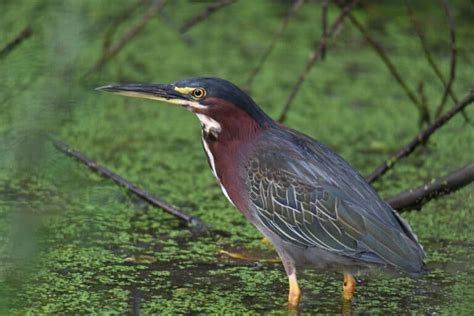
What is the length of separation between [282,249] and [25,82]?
1.90 metres

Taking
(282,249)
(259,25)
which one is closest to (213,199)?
(282,249)

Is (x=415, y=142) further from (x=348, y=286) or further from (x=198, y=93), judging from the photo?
(x=198, y=93)

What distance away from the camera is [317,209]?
3670mm

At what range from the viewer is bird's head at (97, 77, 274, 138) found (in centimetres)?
379

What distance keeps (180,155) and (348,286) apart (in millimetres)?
2041

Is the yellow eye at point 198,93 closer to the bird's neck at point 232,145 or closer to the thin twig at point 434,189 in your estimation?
the bird's neck at point 232,145

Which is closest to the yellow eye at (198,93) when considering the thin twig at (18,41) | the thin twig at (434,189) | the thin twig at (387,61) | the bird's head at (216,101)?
the bird's head at (216,101)

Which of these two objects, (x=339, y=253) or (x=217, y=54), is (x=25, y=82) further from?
(x=217, y=54)

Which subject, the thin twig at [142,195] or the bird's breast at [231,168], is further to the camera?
the thin twig at [142,195]

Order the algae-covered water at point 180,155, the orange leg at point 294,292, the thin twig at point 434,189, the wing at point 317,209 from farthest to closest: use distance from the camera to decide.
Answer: the thin twig at point 434,189 < the orange leg at point 294,292 < the wing at point 317,209 < the algae-covered water at point 180,155

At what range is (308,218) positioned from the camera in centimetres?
367

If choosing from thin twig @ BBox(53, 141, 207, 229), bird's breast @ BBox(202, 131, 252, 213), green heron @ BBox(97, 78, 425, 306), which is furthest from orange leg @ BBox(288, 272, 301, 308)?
thin twig @ BBox(53, 141, 207, 229)

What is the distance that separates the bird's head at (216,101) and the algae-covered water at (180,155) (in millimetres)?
359

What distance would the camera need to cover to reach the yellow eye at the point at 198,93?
12.5 ft
